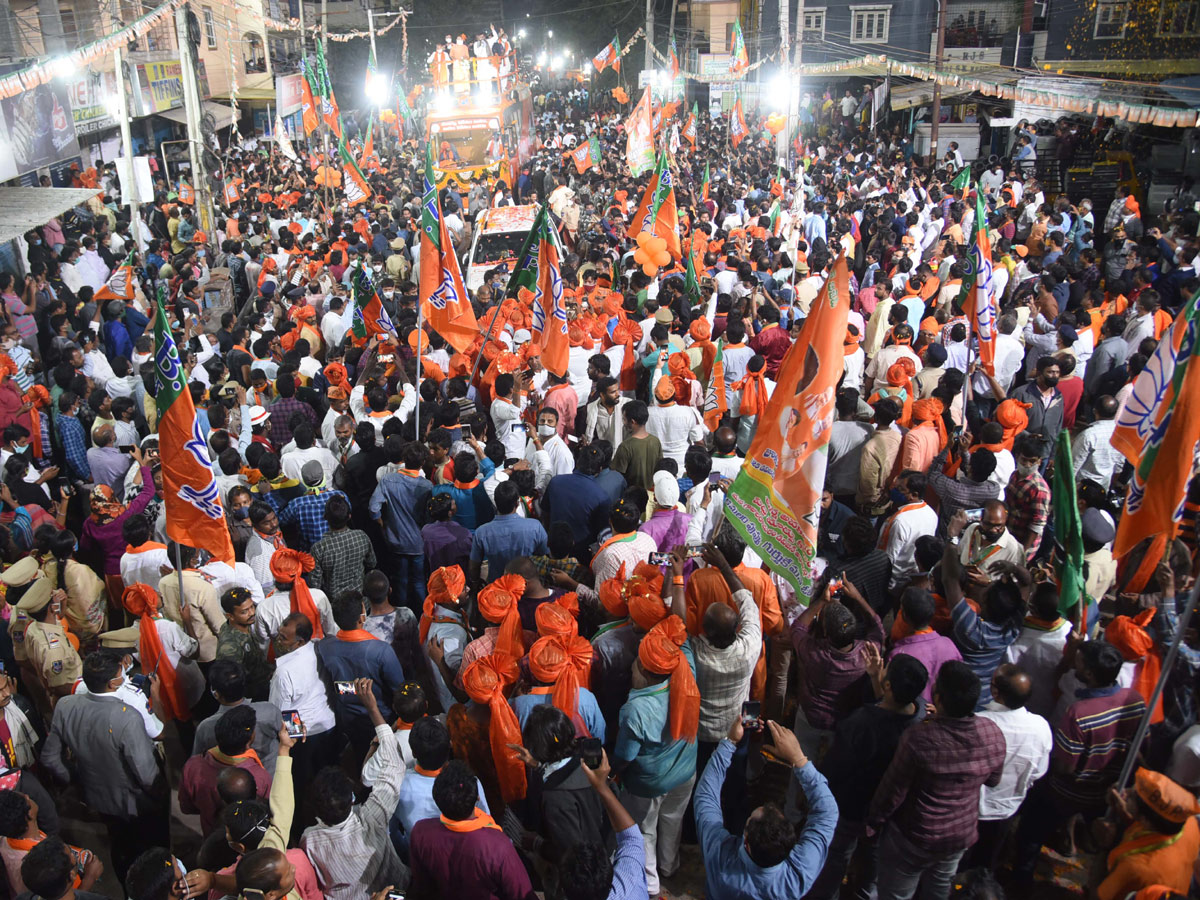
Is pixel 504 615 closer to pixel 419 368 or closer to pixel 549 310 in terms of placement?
pixel 419 368

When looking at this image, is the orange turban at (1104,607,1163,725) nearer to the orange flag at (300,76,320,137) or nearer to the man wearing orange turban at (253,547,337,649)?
the man wearing orange turban at (253,547,337,649)

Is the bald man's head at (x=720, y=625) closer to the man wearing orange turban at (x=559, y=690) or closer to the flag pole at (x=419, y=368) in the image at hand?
the man wearing orange turban at (x=559, y=690)

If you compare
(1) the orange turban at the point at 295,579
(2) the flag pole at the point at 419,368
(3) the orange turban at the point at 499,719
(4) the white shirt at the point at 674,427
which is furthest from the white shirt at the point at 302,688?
(4) the white shirt at the point at 674,427

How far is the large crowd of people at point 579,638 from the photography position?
12.0 feet

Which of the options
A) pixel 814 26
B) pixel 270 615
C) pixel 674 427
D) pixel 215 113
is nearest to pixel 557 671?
pixel 270 615

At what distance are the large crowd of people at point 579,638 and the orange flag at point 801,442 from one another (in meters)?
0.38

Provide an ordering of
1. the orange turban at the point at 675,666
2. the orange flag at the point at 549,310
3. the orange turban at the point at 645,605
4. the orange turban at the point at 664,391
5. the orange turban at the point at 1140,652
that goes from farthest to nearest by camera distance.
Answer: the orange flag at the point at 549,310, the orange turban at the point at 664,391, the orange turban at the point at 645,605, the orange turban at the point at 1140,652, the orange turban at the point at 675,666

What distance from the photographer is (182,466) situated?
16.5ft

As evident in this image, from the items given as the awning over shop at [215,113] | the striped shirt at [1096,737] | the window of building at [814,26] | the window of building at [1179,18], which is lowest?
the striped shirt at [1096,737]

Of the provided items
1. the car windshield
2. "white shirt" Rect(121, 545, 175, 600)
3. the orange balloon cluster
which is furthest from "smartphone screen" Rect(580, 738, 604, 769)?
the car windshield

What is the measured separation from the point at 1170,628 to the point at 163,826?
17.1 feet

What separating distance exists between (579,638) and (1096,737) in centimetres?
234

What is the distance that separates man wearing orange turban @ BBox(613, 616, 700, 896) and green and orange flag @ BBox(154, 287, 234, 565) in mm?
2615

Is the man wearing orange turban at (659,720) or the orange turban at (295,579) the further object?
the orange turban at (295,579)
